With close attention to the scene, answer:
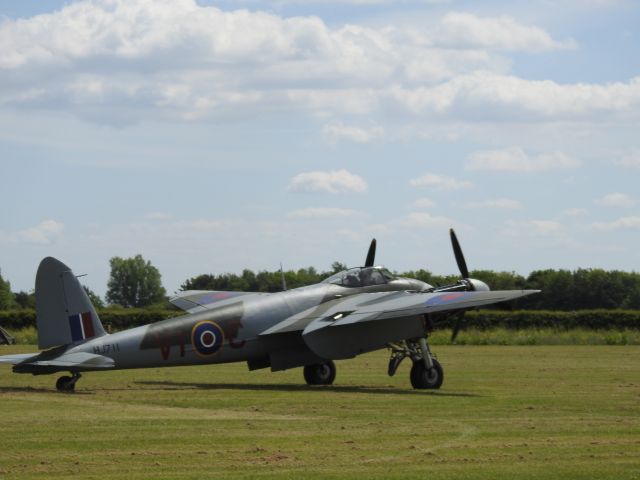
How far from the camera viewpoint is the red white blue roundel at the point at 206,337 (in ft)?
74.6

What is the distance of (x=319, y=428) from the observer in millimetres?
16094

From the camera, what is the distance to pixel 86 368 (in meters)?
21.0

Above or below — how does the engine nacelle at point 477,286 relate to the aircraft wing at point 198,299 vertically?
below

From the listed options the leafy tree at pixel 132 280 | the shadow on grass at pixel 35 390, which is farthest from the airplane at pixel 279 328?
the leafy tree at pixel 132 280

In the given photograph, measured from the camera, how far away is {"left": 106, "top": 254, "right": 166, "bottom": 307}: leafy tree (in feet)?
403

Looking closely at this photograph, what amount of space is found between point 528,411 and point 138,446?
713 centimetres

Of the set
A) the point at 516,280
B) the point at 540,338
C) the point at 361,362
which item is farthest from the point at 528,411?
the point at 516,280

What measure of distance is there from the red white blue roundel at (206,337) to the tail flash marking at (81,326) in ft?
7.11

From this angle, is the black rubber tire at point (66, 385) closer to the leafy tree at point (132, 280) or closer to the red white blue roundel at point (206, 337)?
the red white blue roundel at point (206, 337)

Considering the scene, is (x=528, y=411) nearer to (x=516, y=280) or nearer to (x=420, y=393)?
(x=420, y=393)

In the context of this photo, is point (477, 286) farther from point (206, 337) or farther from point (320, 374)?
point (206, 337)

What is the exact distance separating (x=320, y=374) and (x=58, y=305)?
6.39m

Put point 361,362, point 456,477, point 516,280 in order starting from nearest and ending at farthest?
point 456,477, point 361,362, point 516,280

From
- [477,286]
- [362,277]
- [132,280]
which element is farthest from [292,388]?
[132,280]
